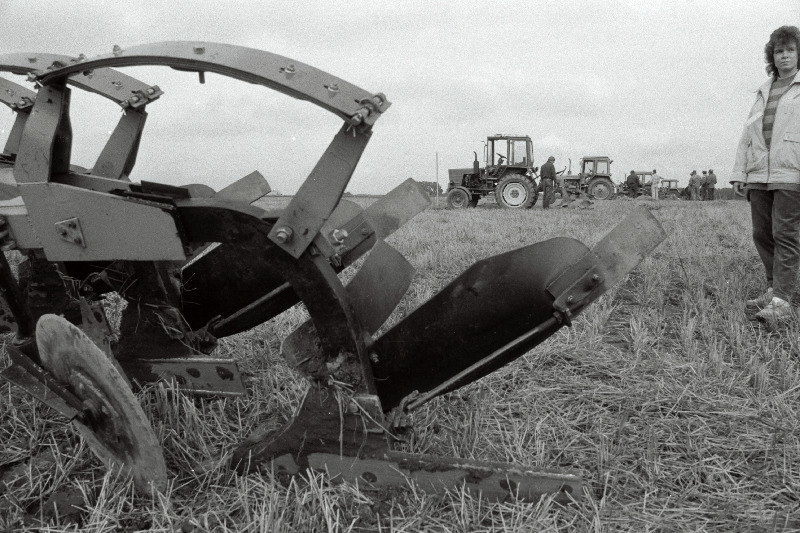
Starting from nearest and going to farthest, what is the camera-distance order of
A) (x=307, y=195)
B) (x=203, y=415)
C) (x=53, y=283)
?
(x=307, y=195) < (x=203, y=415) < (x=53, y=283)

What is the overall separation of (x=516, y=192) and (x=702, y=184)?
23.5 meters

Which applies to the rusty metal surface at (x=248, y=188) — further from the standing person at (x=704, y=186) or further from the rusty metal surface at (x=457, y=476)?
the standing person at (x=704, y=186)

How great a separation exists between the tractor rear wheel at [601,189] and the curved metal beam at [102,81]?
2813 cm

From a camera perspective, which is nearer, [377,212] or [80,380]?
[80,380]

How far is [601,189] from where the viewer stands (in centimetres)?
2856

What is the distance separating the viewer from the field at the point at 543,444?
1.72 m

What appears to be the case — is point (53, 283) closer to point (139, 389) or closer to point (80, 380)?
point (139, 389)

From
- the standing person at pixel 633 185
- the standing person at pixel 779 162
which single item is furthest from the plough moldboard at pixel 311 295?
the standing person at pixel 633 185

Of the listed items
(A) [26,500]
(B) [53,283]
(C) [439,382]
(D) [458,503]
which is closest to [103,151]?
(B) [53,283]

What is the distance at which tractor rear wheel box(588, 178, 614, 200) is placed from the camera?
2845 centimetres

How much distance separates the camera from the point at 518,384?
2.81m

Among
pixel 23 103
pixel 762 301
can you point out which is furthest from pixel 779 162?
pixel 23 103

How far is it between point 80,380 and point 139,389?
0.67 meters

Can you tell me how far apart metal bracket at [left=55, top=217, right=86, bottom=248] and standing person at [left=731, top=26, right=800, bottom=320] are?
3874 mm
